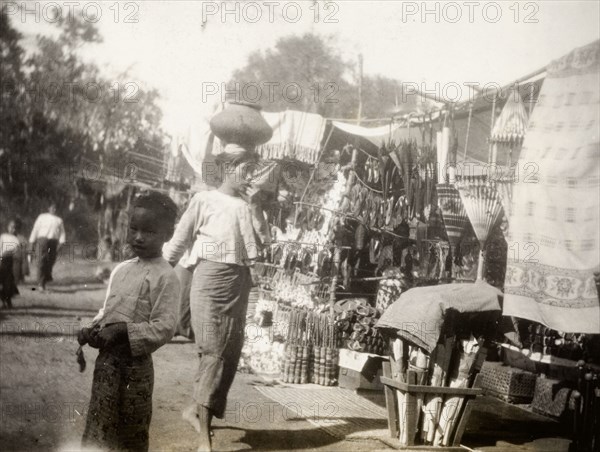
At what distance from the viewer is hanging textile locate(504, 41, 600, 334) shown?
3.61 meters

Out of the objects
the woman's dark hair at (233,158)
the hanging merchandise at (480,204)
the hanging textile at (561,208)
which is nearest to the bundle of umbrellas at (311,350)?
the hanging merchandise at (480,204)

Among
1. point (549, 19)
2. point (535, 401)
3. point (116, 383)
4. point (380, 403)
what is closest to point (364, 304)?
point (380, 403)

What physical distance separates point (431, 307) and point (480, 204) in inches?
35.9

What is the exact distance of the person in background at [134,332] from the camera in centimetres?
271

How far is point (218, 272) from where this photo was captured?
357 cm

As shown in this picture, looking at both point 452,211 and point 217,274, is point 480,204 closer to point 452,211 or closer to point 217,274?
point 452,211

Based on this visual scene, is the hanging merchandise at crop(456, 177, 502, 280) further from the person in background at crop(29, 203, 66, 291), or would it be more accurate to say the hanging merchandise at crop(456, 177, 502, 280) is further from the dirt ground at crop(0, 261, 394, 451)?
the person in background at crop(29, 203, 66, 291)

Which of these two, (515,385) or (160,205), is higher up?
(160,205)

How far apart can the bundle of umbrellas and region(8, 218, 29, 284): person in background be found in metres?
2.39

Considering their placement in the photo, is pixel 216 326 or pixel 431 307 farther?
pixel 431 307

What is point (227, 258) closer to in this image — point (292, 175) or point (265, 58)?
point (265, 58)

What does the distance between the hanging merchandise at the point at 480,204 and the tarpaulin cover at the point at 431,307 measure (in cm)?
45

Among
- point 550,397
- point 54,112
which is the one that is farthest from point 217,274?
point 550,397

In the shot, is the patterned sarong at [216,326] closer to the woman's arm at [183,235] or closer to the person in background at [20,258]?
the woman's arm at [183,235]
